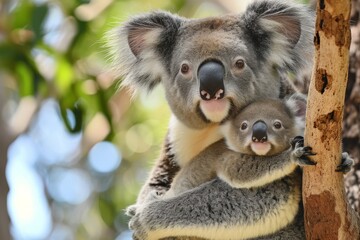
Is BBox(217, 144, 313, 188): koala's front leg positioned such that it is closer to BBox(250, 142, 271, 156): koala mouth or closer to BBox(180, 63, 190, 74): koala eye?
BBox(250, 142, 271, 156): koala mouth

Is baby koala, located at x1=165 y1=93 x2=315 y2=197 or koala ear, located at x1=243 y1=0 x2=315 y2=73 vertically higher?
koala ear, located at x1=243 y1=0 x2=315 y2=73

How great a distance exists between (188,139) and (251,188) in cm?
67

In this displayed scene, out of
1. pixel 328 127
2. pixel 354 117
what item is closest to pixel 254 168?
pixel 328 127

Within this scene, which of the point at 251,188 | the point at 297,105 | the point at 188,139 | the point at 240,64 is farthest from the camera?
the point at 188,139

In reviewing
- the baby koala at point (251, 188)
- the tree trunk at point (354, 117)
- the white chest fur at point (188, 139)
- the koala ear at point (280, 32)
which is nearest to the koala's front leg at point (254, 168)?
the baby koala at point (251, 188)

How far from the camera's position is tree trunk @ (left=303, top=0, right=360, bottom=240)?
2547 millimetres

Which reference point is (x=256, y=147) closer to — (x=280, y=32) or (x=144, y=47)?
(x=280, y=32)

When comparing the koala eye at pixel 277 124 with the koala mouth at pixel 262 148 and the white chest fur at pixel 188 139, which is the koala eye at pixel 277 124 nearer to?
the koala mouth at pixel 262 148

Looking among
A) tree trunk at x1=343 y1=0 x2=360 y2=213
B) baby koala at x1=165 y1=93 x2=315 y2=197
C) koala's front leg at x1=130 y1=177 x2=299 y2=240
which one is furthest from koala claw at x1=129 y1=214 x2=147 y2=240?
tree trunk at x1=343 y1=0 x2=360 y2=213

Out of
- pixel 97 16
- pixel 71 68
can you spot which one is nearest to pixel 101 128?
pixel 97 16

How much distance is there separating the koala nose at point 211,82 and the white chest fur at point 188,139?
0.25m

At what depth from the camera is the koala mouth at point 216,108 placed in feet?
11.0

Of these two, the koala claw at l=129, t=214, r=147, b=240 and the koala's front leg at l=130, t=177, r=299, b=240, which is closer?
the koala's front leg at l=130, t=177, r=299, b=240

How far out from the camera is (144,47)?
3926mm
